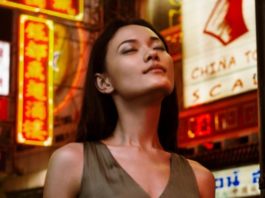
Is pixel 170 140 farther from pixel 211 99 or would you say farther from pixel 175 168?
pixel 211 99

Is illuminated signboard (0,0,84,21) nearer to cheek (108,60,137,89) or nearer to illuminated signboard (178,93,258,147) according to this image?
illuminated signboard (178,93,258,147)

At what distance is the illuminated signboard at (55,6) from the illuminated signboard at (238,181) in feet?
11.3

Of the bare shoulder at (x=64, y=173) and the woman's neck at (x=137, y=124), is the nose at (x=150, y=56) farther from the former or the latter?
the bare shoulder at (x=64, y=173)

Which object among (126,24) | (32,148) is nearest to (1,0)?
(32,148)

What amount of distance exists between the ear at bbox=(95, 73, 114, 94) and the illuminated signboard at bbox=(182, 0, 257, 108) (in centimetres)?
611

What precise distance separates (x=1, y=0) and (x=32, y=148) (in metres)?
A: 5.44

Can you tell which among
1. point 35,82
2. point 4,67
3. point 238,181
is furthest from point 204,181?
point 4,67

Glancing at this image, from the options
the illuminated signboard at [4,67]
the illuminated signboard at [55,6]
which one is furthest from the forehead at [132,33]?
the illuminated signboard at [4,67]

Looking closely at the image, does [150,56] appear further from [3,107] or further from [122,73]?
[3,107]

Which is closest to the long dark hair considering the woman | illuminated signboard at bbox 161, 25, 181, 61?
the woman

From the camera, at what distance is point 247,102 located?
27.9ft

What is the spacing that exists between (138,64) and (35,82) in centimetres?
837

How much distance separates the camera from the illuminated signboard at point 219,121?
848 cm

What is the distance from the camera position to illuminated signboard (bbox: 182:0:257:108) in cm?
846
